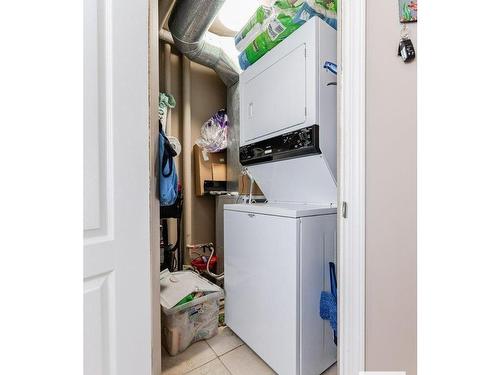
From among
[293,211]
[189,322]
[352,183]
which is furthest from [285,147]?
[189,322]

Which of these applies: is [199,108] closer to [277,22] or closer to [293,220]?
[277,22]

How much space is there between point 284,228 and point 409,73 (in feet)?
3.12

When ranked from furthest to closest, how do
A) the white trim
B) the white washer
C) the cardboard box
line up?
the cardboard box, the white washer, the white trim

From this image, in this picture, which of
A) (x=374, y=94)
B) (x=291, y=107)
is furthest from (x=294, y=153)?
(x=374, y=94)

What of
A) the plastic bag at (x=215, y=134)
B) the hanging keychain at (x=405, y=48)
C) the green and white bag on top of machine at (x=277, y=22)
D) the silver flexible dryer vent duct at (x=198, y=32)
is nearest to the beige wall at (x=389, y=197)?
the hanging keychain at (x=405, y=48)

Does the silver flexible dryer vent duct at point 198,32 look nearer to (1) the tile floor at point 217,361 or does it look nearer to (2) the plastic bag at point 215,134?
(2) the plastic bag at point 215,134

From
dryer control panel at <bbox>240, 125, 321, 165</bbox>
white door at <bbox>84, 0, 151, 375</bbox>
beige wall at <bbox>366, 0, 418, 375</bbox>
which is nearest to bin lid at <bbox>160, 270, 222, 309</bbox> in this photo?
white door at <bbox>84, 0, 151, 375</bbox>

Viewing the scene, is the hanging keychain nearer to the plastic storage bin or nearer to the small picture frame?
the small picture frame

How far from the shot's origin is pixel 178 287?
1847 millimetres

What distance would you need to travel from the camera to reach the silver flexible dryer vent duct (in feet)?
6.37

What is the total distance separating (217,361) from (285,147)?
1603mm

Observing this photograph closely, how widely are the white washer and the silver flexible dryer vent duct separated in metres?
1.69

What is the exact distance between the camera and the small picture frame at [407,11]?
828 mm
